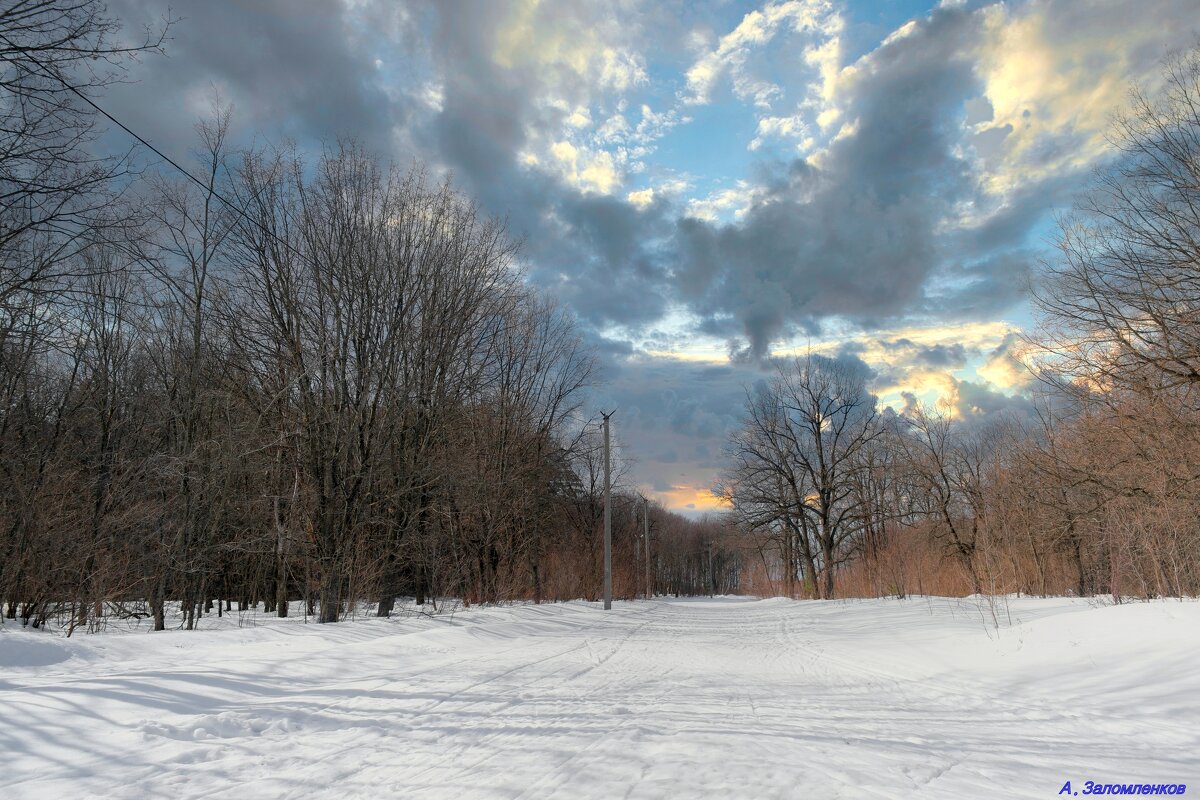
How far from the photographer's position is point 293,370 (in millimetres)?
14734

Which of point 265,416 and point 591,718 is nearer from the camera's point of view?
point 591,718

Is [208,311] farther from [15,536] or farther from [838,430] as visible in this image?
[838,430]

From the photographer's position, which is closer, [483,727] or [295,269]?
[483,727]

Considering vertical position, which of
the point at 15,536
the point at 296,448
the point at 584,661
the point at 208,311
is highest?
the point at 208,311

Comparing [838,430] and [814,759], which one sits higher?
[838,430]

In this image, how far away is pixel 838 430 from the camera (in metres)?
41.4

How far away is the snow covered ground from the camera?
4172mm

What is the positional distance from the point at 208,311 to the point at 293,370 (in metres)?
4.19

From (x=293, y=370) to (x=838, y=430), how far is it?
34.6 m

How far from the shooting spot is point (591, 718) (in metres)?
5.98

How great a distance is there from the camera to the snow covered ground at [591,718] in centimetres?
417

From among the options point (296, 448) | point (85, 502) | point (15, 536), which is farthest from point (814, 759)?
point (85, 502)

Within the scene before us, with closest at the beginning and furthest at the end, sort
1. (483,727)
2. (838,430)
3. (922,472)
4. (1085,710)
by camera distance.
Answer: (483,727) → (1085,710) → (922,472) → (838,430)

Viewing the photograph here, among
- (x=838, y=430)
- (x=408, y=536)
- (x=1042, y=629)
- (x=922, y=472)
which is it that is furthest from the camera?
(x=838, y=430)
